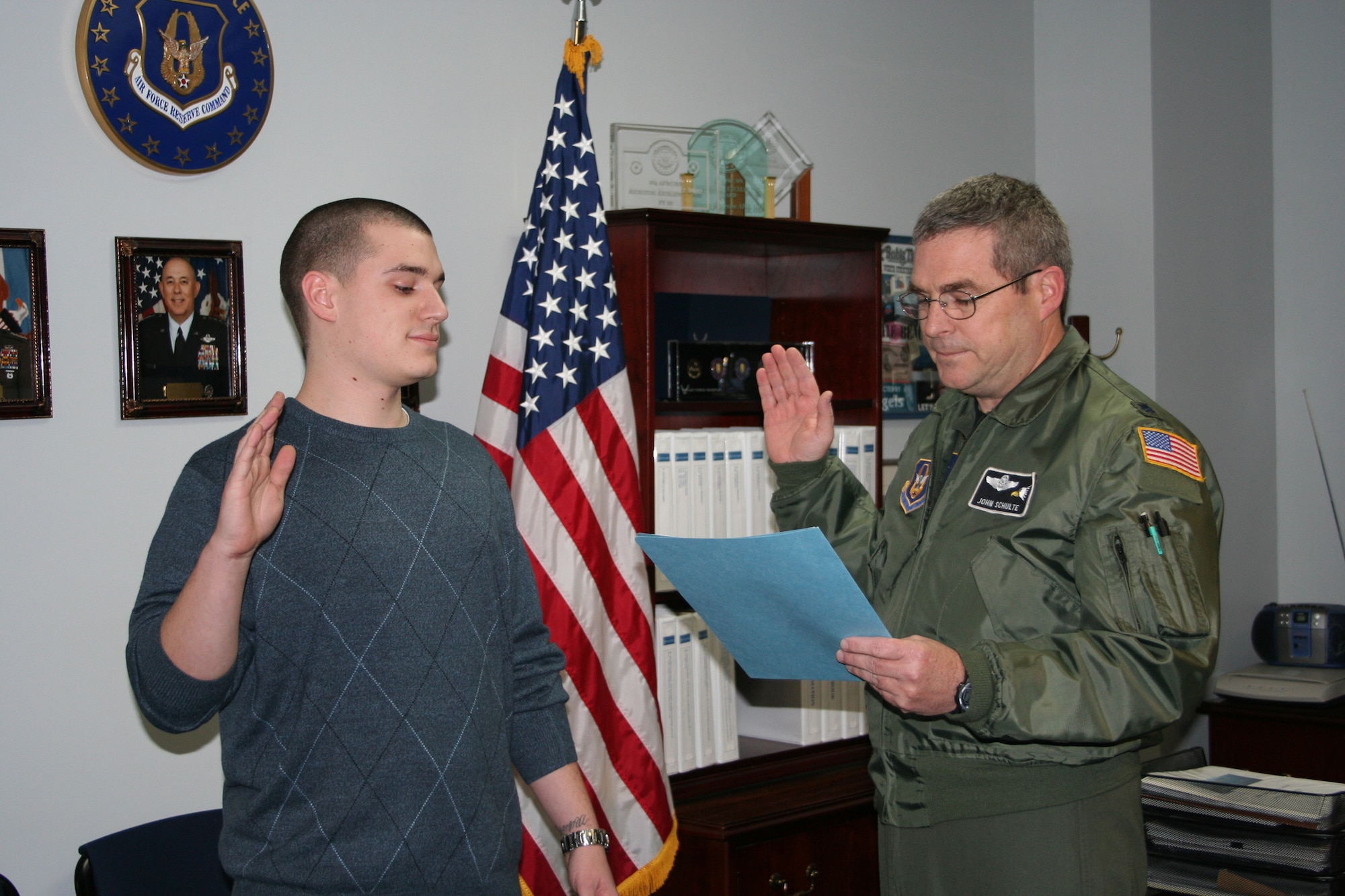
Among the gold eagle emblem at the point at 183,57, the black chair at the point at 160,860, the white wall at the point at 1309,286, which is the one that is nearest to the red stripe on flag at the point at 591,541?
the black chair at the point at 160,860

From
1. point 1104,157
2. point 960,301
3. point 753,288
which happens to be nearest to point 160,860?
point 960,301

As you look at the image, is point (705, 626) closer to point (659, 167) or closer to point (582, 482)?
point (582, 482)

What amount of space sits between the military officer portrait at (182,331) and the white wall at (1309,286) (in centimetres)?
388

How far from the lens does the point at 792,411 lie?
6.66ft

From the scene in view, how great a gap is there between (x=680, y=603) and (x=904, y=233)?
1611mm

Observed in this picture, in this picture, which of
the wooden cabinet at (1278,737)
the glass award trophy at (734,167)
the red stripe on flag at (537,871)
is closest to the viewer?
the red stripe on flag at (537,871)

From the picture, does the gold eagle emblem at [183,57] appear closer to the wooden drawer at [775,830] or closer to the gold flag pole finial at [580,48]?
the gold flag pole finial at [580,48]

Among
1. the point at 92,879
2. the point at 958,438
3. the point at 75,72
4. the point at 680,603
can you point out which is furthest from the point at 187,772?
the point at 958,438

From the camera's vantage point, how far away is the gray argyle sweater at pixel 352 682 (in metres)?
1.41

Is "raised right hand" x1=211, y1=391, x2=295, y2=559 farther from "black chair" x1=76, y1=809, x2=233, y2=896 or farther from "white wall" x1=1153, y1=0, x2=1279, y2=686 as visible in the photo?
"white wall" x1=1153, y1=0, x2=1279, y2=686

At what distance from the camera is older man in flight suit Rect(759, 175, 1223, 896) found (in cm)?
148

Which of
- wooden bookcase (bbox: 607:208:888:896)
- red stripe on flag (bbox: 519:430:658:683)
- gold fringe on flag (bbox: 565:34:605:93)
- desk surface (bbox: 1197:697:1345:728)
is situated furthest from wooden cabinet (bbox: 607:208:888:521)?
desk surface (bbox: 1197:697:1345:728)

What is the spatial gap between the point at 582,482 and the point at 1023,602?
117cm

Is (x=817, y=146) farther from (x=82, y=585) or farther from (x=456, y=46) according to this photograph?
(x=82, y=585)
